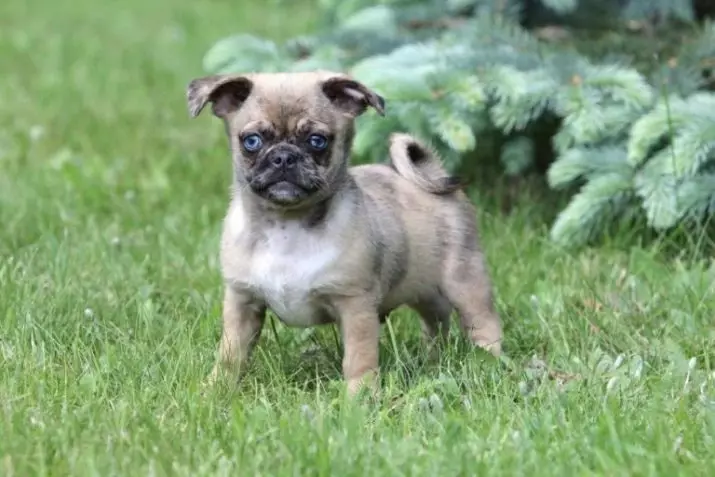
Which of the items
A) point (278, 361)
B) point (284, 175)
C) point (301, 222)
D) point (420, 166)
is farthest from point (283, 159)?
point (420, 166)

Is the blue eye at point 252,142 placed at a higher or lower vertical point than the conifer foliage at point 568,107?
higher

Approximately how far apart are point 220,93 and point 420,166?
79 centimetres

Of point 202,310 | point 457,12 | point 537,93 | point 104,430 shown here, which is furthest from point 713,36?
point 104,430

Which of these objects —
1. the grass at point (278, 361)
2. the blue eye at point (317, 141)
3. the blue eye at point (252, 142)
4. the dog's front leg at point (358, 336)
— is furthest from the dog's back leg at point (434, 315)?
the blue eye at point (252, 142)

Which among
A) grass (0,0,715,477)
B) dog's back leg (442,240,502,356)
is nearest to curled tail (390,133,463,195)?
dog's back leg (442,240,502,356)

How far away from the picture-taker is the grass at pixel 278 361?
2844 mm

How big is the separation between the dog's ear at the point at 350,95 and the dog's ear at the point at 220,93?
0.22 meters

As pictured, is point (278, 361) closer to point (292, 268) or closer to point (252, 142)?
point (292, 268)

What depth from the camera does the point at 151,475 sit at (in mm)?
2713

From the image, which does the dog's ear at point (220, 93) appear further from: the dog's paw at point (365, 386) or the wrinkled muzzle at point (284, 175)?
the dog's paw at point (365, 386)

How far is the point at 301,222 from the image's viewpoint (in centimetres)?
346

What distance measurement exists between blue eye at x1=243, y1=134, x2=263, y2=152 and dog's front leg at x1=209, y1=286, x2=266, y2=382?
1.37 ft

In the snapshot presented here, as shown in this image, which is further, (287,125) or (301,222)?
(301,222)

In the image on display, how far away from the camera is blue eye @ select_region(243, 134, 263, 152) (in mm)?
3342
